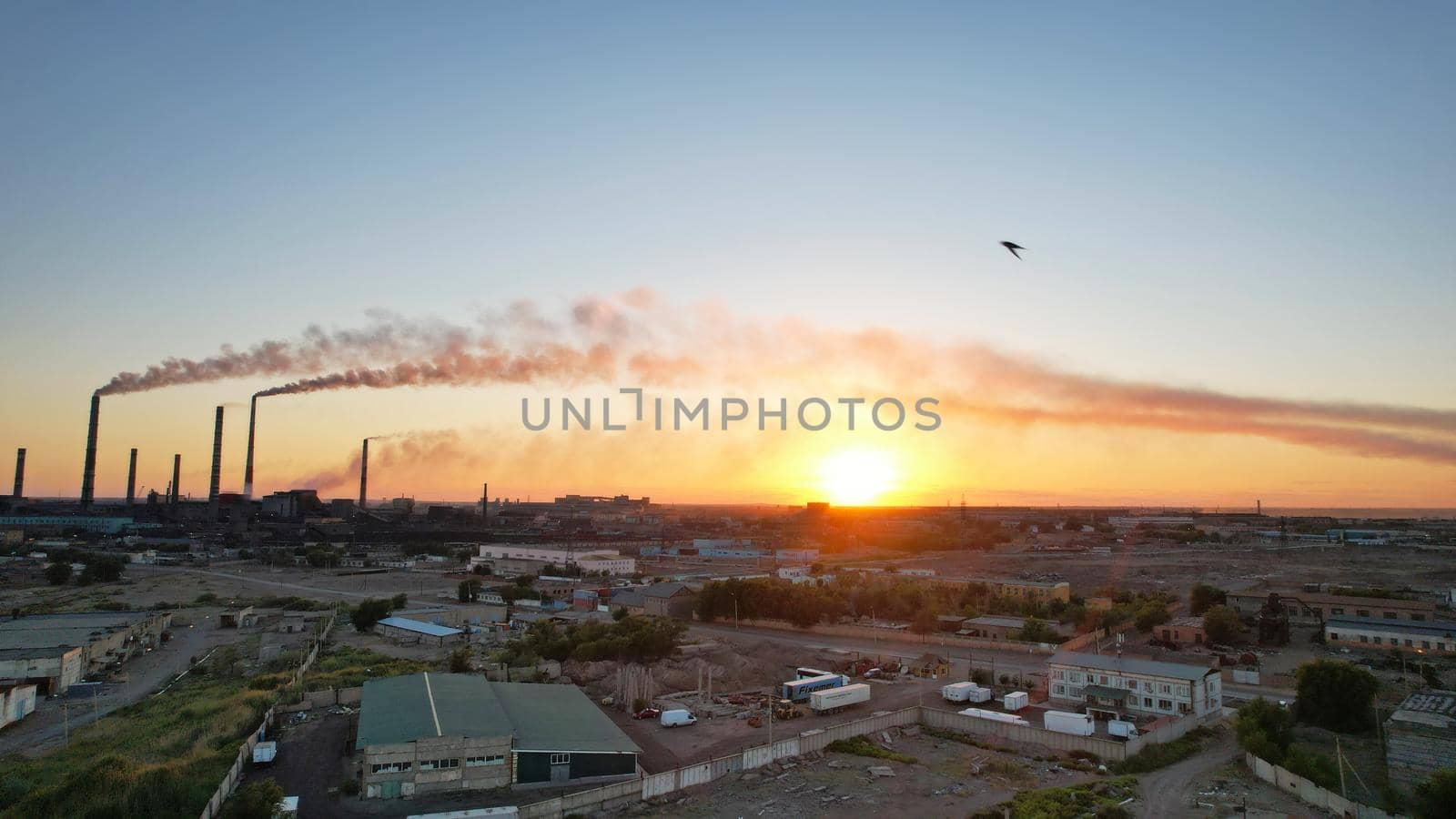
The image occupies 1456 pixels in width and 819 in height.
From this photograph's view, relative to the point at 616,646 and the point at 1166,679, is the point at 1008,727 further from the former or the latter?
the point at 616,646

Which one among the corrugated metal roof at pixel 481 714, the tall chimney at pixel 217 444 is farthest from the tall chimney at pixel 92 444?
the corrugated metal roof at pixel 481 714

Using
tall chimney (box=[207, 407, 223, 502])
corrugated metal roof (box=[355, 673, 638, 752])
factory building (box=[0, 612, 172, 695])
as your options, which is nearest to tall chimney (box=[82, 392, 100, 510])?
tall chimney (box=[207, 407, 223, 502])

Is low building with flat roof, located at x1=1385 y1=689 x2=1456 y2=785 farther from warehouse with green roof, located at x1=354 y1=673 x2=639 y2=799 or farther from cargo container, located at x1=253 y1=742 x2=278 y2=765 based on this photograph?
cargo container, located at x1=253 y1=742 x2=278 y2=765

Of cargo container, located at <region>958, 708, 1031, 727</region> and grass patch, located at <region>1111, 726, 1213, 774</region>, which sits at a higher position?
cargo container, located at <region>958, 708, 1031, 727</region>

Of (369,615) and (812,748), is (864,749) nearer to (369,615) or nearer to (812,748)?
(812,748)

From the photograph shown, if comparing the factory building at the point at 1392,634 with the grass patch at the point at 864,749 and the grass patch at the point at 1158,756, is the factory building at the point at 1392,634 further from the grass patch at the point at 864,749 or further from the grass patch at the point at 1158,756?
the grass patch at the point at 864,749

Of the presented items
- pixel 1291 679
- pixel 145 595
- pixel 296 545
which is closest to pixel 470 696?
pixel 1291 679
